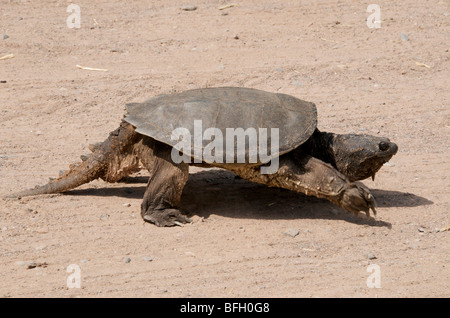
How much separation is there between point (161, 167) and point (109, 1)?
18.9 feet

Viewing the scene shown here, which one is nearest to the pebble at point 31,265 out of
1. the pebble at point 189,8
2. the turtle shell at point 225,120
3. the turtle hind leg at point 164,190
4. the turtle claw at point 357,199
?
the turtle hind leg at point 164,190

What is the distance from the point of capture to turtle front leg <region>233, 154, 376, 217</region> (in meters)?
5.44

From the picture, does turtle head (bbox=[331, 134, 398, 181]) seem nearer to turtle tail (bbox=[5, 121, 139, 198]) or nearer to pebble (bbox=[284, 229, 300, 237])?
pebble (bbox=[284, 229, 300, 237])

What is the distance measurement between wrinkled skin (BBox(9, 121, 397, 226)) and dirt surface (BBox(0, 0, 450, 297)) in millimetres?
207

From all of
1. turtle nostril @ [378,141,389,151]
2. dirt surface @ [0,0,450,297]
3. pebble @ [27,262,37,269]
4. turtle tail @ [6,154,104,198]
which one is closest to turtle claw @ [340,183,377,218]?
dirt surface @ [0,0,450,297]

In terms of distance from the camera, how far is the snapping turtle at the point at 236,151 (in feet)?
18.0

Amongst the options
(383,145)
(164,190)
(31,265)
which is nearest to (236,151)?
(164,190)

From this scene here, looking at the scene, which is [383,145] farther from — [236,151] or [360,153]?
[236,151]

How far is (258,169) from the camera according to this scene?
562 centimetres

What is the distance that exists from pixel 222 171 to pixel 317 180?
1565 mm

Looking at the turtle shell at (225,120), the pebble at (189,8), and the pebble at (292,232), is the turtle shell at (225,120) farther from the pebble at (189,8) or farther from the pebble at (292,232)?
the pebble at (189,8)

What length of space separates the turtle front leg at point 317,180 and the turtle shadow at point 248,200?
0.30m

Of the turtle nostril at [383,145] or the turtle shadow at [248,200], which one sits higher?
the turtle nostril at [383,145]

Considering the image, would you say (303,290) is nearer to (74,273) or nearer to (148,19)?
(74,273)
